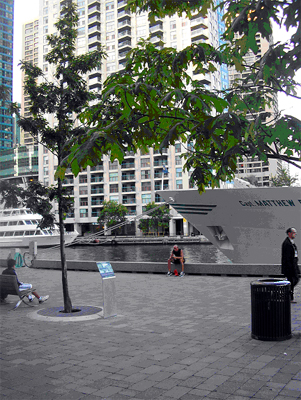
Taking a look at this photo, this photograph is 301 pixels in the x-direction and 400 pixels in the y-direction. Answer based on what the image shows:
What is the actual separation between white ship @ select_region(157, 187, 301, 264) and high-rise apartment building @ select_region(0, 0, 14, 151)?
14.6m

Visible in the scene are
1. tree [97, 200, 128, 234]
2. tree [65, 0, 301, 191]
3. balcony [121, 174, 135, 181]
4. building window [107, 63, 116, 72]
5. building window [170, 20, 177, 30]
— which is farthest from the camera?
building window [107, 63, 116, 72]

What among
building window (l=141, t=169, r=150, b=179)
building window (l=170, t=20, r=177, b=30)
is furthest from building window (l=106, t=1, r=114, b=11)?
building window (l=141, t=169, r=150, b=179)

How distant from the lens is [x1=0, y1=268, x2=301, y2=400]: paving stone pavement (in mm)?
4422

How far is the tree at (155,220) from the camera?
7438 centimetres

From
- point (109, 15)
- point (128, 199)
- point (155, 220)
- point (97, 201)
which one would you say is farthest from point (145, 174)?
point (109, 15)

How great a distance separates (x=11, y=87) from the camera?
4965 millimetres

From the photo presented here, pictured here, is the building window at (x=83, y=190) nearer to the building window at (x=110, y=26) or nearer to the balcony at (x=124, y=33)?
the balcony at (x=124, y=33)

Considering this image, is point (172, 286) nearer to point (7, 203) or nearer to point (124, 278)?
point (124, 278)

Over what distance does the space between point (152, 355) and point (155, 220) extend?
69626 millimetres

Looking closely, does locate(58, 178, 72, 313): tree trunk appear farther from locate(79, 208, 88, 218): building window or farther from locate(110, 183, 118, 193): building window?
locate(79, 208, 88, 218): building window

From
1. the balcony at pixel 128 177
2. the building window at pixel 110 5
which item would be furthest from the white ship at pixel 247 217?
the building window at pixel 110 5

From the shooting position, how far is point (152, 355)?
18.7 feet

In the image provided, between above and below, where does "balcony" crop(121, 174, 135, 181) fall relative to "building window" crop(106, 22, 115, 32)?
below

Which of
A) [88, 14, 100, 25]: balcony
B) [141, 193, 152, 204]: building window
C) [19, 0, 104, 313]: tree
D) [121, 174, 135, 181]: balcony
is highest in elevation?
[88, 14, 100, 25]: balcony
